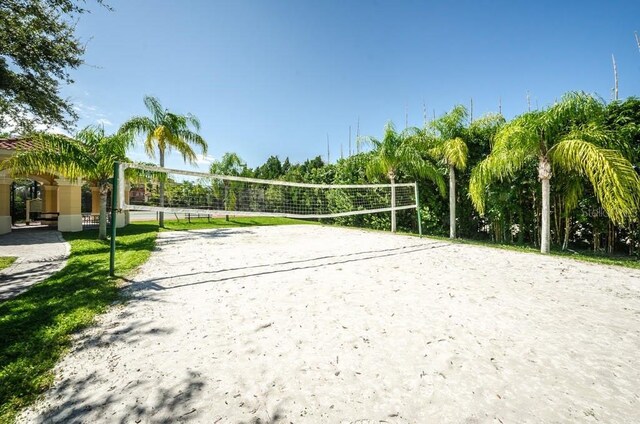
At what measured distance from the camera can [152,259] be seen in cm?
685

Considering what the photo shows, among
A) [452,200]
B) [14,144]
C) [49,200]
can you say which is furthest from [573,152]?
[49,200]

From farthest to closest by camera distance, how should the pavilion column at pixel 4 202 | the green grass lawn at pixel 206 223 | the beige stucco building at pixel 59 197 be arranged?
1. the green grass lawn at pixel 206 223
2. the pavilion column at pixel 4 202
3. the beige stucco building at pixel 59 197

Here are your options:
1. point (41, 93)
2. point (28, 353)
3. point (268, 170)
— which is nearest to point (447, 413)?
point (28, 353)

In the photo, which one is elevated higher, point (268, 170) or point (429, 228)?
point (268, 170)

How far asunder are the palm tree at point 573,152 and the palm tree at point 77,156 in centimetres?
1253

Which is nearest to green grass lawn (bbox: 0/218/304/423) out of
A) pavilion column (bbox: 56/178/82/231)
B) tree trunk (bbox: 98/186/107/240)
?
tree trunk (bbox: 98/186/107/240)

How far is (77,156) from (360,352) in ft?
35.7

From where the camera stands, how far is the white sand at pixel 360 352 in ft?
6.68

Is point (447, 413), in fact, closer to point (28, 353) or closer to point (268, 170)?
point (28, 353)

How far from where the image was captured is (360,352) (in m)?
2.77

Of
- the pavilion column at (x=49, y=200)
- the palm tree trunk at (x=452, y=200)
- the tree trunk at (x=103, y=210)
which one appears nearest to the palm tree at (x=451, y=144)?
the palm tree trunk at (x=452, y=200)

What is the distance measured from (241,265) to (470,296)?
Result: 464 centimetres

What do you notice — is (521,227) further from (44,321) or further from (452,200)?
(44,321)

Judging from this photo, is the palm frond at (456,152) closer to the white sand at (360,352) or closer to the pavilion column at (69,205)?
the white sand at (360,352)
